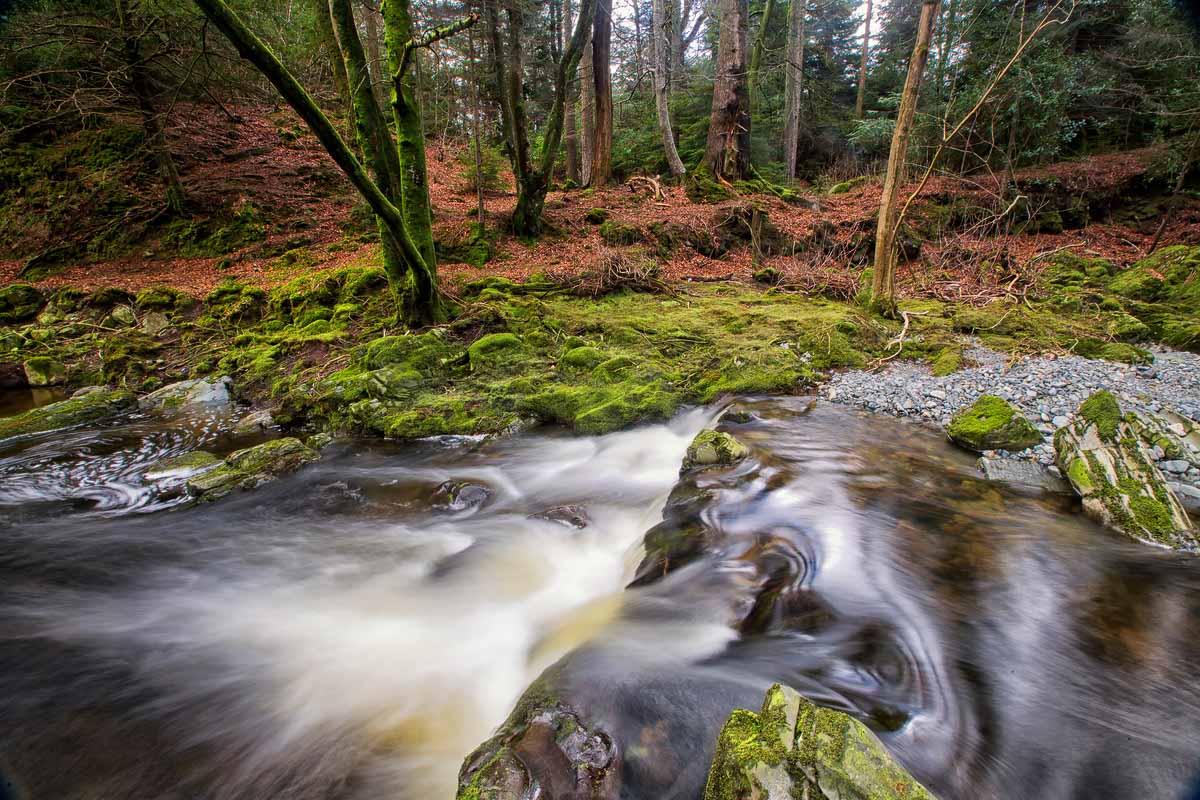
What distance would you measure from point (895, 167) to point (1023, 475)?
16.9ft

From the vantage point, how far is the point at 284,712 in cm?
265

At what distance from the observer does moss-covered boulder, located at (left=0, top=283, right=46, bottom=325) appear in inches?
356

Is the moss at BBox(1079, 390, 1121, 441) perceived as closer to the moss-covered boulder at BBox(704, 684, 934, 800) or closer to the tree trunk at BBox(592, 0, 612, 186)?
the moss-covered boulder at BBox(704, 684, 934, 800)

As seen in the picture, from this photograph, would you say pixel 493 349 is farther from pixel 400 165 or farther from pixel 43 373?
pixel 43 373

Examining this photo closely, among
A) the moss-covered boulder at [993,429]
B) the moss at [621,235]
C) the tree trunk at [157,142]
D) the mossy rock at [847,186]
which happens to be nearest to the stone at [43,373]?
the tree trunk at [157,142]

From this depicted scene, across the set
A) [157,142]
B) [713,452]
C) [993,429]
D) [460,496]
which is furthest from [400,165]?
[157,142]

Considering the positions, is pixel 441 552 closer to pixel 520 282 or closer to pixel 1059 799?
pixel 1059 799

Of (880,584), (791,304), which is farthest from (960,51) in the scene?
(880,584)

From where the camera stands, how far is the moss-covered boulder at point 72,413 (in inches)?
243

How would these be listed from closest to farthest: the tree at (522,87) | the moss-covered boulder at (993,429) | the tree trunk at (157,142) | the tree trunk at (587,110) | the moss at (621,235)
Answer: the moss-covered boulder at (993,429) < the tree at (522,87) < the tree trunk at (157,142) < the moss at (621,235) < the tree trunk at (587,110)

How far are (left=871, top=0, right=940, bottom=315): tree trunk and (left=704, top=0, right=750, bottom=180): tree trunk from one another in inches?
308

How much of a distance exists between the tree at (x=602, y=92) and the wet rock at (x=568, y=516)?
45.9 ft

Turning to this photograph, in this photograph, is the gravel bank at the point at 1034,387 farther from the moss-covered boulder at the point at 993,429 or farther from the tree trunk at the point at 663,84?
the tree trunk at the point at 663,84

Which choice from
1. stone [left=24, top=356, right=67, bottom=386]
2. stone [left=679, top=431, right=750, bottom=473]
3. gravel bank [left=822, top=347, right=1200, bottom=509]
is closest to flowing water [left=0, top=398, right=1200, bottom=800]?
stone [left=679, top=431, right=750, bottom=473]
